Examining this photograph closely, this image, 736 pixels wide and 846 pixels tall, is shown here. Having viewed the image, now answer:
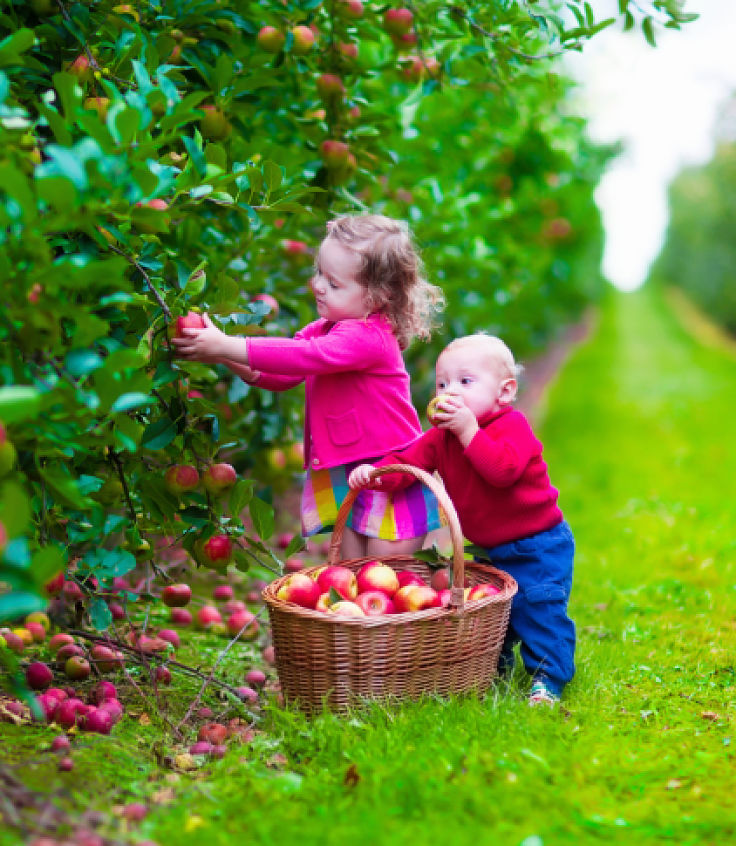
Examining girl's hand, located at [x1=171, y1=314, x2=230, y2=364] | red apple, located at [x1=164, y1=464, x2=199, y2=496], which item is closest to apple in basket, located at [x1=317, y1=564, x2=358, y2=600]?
red apple, located at [x1=164, y1=464, x2=199, y2=496]

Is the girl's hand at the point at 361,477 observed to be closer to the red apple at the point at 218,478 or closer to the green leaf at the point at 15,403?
the red apple at the point at 218,478

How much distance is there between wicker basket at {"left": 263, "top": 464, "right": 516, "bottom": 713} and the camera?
231 cm

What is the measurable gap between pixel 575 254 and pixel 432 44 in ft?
38.0

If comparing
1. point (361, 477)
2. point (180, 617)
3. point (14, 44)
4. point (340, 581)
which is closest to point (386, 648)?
point (340, 581)

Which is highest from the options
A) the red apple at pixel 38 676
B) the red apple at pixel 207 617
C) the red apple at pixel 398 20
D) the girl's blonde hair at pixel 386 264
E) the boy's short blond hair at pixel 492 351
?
the red apple at pixel 398 20

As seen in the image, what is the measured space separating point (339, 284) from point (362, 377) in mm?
291

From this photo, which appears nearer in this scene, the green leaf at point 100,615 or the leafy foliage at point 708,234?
the green leaf at point 100,615

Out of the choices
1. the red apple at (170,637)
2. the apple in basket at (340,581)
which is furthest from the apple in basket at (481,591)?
the red apple at (170,637)

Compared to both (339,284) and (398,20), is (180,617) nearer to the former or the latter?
(339,284)

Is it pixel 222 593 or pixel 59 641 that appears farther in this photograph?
pixel 222 593

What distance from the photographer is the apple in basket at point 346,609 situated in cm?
238

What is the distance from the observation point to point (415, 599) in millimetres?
2479

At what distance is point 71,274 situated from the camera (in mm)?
1715

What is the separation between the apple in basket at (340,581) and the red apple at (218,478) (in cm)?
37
